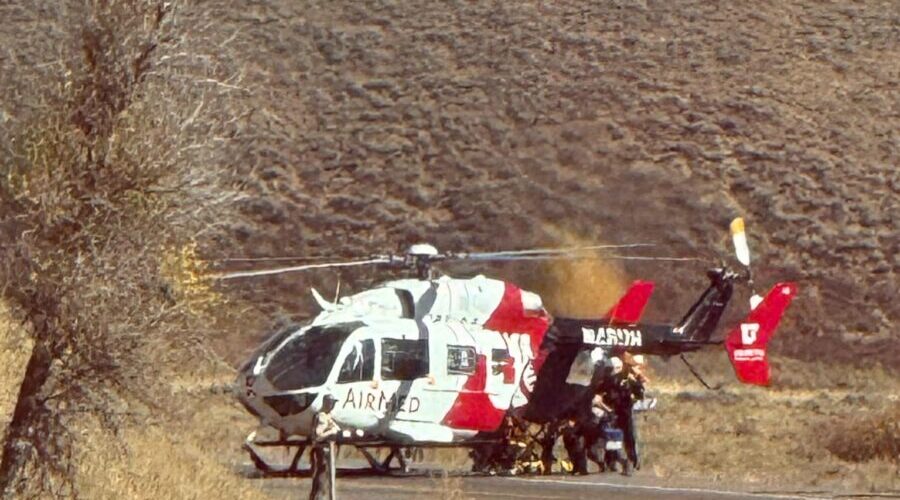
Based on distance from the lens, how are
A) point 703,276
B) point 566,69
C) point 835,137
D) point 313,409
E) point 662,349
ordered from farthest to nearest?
point 566,69, point 835,137, point 703,276, point 662,349, point 313,409

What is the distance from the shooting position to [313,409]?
19531 mm

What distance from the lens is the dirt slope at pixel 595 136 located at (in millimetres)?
44344

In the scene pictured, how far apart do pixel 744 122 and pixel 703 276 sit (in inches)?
260

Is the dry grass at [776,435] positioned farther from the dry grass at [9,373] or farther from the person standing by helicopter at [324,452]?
the dry grass at [9,373]

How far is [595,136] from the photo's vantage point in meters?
48.5

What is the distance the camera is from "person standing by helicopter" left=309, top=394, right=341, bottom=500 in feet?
50.9

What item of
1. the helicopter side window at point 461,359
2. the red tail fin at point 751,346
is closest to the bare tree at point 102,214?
the helicopter side window at point 461,359

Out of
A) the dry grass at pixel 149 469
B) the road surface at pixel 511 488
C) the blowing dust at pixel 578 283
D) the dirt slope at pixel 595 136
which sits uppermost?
the dirt slope at pixel 595 136

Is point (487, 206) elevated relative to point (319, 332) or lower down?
elevated

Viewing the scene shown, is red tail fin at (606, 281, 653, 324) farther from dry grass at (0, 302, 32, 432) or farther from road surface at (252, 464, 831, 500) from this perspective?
dry grass at (0, 302, 32, 432)

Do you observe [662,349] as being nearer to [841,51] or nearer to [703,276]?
[703,276]

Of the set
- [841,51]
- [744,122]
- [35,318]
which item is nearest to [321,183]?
[744,122]

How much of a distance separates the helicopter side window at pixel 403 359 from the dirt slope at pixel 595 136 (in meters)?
22.5

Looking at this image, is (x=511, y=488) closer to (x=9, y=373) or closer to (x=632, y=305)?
(x=632, y=305)
